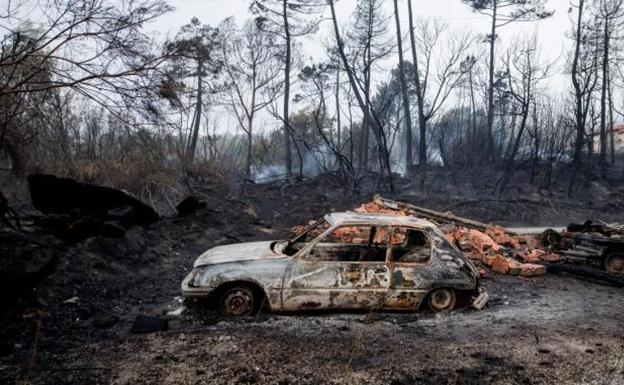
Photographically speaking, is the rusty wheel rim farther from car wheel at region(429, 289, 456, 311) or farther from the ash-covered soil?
car wheel at region(429, 289, 456, 311)

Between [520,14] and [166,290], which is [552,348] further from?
[520,14]

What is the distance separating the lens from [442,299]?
19.1 feet

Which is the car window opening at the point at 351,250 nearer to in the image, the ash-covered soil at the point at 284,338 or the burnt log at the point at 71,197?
the ash-covered soil at the point at 284,338

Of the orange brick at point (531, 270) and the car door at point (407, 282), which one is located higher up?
the car door at point (407, 282)

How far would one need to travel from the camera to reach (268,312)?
5.49 m

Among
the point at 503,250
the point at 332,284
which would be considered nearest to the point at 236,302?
the point at 332,284

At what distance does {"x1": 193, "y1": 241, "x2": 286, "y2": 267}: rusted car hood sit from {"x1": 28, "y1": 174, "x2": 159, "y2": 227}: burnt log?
430 centimetres

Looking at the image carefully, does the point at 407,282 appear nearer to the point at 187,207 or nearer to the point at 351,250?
the point at 351,250

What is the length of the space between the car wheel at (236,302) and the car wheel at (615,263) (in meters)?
7.38

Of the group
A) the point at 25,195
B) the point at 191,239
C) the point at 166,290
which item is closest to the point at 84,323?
the point at 166,290

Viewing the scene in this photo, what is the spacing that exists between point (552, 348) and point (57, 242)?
7375 mm

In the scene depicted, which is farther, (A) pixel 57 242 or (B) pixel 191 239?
(B) pixel 191 239

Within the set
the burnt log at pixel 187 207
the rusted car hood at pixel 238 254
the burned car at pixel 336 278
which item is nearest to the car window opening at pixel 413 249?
the burned car at pixel 336 278

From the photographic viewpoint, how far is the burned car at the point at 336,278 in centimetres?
533
